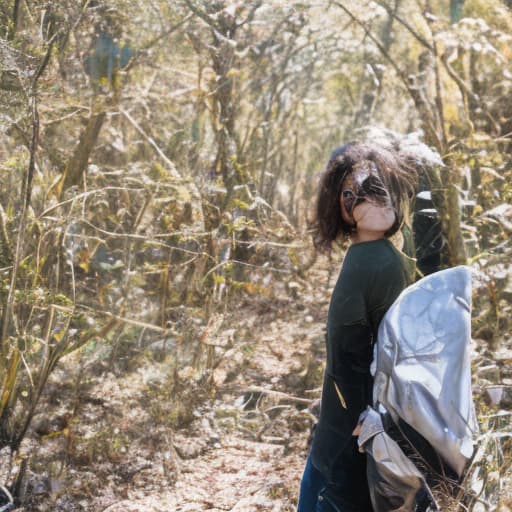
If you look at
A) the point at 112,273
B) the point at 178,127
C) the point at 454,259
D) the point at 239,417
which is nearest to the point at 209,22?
the point at 178,127

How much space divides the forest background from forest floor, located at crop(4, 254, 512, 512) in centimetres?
1

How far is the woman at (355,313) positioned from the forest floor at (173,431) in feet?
4.60

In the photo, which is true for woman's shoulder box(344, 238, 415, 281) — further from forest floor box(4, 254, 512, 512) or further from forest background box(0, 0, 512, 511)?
forest floor box(4, 254, 512, 512)

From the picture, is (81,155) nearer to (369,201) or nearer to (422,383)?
(369,201)

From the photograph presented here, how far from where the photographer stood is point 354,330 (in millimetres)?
1767

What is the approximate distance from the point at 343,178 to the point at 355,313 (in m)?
0.47

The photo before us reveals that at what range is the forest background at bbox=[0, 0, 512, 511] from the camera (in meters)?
3.17

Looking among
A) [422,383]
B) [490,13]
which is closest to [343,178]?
[422,383]

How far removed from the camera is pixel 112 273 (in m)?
4.35

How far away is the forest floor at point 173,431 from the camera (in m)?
3.20

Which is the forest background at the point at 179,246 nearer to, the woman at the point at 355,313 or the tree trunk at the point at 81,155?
the tree trunk at the point at 81,155

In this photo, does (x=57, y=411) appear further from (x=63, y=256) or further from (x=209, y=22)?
(x=209, y=22)

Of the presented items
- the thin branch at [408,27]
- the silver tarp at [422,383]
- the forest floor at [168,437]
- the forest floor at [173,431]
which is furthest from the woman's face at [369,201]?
the thin branch at [408,27]

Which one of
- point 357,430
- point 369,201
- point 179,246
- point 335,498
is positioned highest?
Answer: point 369,201
